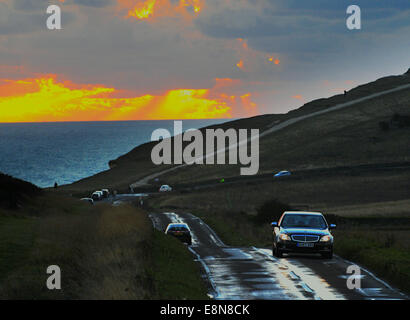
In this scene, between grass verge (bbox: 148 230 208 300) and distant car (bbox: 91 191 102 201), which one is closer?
grass verge (bbox: 148 230 208 300)

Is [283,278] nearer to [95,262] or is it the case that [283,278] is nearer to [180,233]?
[95,262]

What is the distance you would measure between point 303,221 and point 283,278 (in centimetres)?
715

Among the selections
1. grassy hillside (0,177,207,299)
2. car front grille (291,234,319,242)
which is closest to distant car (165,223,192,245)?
grassy hillside (0,177,207,299)

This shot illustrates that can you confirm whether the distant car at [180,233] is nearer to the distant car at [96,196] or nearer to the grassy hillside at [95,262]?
the grassy hillside at [95,262]

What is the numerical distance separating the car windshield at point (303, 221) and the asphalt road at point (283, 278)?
1170 mm

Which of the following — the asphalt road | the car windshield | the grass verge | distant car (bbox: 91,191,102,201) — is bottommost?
the asphalt road

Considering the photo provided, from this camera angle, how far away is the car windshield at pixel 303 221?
27.0 metres

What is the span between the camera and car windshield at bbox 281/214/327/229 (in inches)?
1063

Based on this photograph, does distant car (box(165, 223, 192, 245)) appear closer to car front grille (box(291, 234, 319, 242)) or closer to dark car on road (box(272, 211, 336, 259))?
dark car on road (box(272, 211, 336, 259))

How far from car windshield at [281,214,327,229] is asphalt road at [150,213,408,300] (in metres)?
1.17

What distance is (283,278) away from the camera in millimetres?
20375

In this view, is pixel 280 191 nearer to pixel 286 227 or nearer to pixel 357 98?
pixel 286 227

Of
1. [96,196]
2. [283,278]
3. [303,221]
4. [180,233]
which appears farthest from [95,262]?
[96,196]
